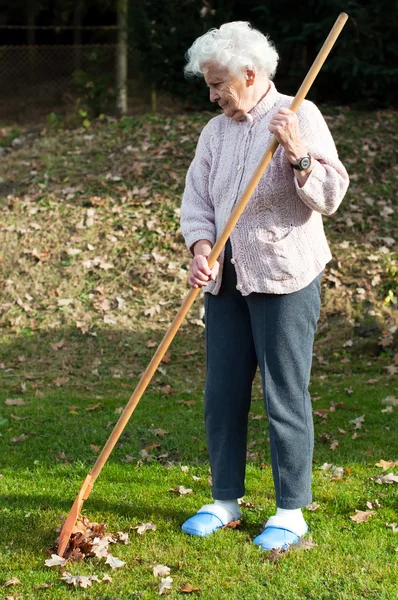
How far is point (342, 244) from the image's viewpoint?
28.9 ft

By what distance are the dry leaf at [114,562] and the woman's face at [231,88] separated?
6.33 feet

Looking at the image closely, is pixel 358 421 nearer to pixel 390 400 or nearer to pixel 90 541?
pixel 390 400

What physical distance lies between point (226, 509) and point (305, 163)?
165 centimetres

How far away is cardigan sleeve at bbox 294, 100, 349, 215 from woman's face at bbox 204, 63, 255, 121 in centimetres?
24

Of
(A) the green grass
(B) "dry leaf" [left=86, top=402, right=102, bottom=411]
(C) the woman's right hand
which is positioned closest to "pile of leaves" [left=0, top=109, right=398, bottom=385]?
(B) "dry leaf" [left=86, top=402, right=102, bottom=411]

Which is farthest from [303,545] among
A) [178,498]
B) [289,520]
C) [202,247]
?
[202,247]

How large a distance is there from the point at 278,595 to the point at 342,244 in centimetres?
583

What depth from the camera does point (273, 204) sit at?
352 cm

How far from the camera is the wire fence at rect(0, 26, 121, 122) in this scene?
14.6 m

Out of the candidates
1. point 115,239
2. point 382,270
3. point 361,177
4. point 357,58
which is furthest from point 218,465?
point 357,58

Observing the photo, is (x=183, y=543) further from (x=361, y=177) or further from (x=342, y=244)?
(x=361, y=177)

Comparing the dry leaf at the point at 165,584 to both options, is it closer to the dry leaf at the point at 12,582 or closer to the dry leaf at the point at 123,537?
the dry leaf at the point at 123,537

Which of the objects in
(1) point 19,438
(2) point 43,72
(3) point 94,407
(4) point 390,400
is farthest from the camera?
(2) point 43,72

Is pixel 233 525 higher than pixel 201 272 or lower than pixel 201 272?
lower
